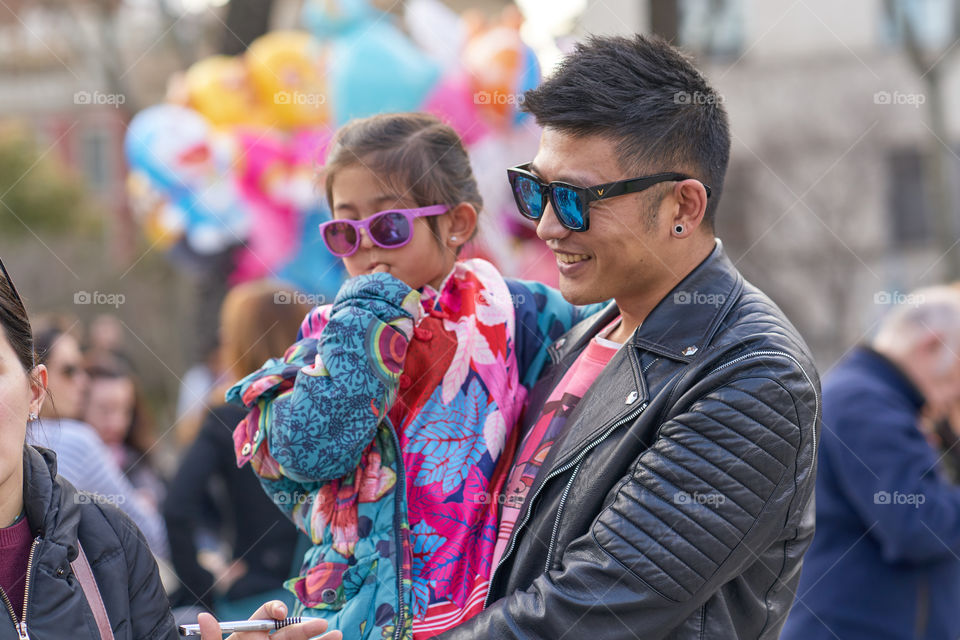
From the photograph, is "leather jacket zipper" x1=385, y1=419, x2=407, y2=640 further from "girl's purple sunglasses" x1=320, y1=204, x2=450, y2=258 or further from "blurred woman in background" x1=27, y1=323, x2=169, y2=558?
"blurred woman in background" x1=27, y1=323, x2=169, y2=558

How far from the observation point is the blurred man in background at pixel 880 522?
10.8 ft

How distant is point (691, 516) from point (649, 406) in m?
0.23

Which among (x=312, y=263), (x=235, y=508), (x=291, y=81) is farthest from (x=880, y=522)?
(x=291, y=81)

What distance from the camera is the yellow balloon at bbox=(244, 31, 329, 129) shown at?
5910 millimetres

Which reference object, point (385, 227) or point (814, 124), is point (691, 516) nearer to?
point (385, 227)

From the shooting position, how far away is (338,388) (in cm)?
208

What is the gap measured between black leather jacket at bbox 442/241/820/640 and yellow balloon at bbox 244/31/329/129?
415 cm

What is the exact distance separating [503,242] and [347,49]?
142cm

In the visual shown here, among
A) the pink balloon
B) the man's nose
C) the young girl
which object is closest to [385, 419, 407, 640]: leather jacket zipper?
the young girl

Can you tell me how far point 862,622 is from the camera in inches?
131

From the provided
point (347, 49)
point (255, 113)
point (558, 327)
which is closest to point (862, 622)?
point (558, 327)

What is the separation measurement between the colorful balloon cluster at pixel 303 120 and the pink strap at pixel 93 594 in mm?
3574

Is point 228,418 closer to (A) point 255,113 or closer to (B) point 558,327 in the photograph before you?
(B) point 558,327

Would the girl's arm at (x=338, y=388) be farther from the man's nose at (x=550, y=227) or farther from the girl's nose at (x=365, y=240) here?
the man's nose at (x=550, y=227)
